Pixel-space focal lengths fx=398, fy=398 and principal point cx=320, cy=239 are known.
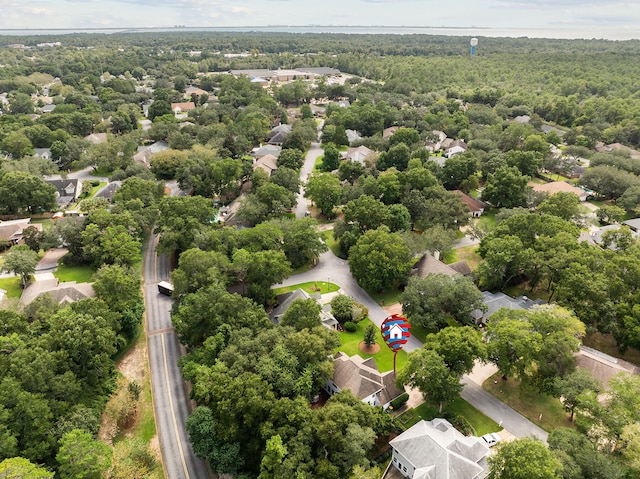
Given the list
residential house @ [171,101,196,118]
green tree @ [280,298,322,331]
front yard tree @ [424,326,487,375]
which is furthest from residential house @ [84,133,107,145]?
front yard tree @ [424,326,487,375]

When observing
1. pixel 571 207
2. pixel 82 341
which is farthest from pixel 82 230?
pixel 571 207

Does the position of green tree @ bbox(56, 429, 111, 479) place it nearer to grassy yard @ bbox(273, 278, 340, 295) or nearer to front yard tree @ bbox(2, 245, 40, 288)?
grassy yard @ bbox(273, 278, 340, 295)

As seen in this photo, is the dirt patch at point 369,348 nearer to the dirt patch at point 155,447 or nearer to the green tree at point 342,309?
the green tree at point 342,309

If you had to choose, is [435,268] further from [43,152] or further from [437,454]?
[43,152]

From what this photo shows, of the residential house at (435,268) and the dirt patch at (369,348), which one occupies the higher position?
the residential house at (435,268)

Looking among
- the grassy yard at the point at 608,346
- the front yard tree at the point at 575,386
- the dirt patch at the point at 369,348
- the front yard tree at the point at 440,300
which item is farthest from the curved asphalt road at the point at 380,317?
the grassy yard at the point at 608,346

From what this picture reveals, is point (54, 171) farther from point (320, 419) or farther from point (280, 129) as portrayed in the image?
point (320, 419)

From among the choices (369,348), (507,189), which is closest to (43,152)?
(369,348)
